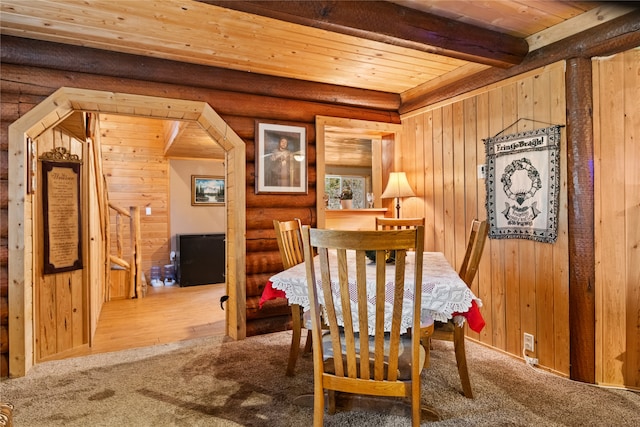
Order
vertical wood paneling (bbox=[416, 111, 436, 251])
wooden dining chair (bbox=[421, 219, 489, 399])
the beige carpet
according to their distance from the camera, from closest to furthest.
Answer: the beige carpet → wooden dining chair (bbox=[421, 219, 489, 399]) → vertical wood paneling (bbox=[416, 111, 436, 251])

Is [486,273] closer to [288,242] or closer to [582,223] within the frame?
[582,223]

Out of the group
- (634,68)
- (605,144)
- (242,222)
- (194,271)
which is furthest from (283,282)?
(194,271)

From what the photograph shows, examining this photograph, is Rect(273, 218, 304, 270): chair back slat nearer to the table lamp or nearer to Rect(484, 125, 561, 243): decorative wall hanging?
the table lamp

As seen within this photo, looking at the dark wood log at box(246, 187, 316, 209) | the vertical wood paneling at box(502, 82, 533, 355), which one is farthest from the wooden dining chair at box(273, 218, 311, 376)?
the vertical wood paneling at box(502, 82, 533, 355)

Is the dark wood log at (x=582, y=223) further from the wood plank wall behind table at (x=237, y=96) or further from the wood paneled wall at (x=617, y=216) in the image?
the wood plank wall behind table at (x=237, y=96)

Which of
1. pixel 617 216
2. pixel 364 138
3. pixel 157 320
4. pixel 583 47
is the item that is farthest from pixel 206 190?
pixel 617 216

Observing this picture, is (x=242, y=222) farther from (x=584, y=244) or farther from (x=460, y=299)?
(x=584, y=244)

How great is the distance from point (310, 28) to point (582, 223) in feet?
7.37

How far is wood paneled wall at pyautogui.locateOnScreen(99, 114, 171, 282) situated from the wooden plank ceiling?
3649 millimetres

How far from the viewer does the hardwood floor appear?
11.2 feet

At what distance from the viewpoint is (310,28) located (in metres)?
2.63

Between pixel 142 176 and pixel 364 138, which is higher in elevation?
pixel 364 138

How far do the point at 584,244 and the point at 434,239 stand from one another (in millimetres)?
1400

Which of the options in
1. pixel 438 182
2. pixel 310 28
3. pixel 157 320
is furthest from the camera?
pixel 157 320
